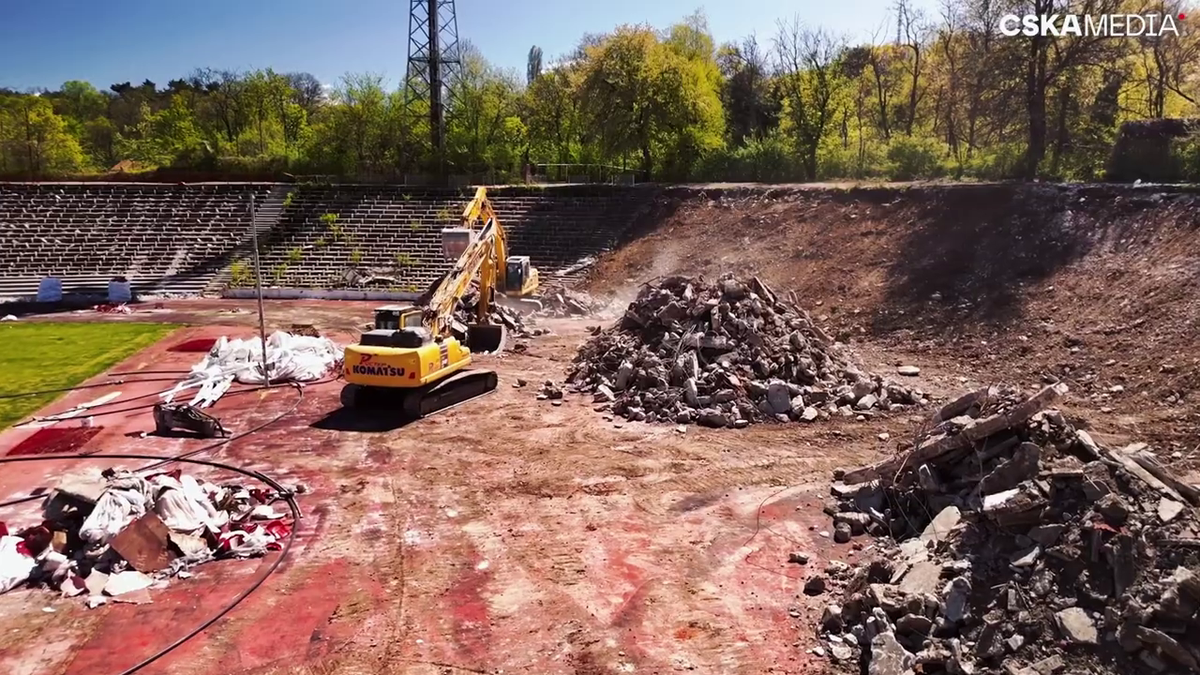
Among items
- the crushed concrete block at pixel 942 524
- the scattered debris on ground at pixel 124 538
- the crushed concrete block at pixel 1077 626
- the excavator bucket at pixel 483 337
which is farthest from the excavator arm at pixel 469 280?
the crushed concrete block at pixel 1077 626

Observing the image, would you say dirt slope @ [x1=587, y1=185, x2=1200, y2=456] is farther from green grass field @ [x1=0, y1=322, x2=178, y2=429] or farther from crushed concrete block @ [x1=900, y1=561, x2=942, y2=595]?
green grass field @ [x1=0, y1=322, x2=178, y2=429]

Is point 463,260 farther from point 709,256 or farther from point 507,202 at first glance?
point 507,202

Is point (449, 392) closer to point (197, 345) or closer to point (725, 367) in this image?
point (725, 367)

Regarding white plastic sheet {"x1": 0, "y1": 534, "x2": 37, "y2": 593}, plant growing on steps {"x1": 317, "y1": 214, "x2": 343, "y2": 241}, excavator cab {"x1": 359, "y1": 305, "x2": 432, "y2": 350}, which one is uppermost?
plant growing on steps {"x1": 317, "y1": 214, "x2": 343, "y2": 241}

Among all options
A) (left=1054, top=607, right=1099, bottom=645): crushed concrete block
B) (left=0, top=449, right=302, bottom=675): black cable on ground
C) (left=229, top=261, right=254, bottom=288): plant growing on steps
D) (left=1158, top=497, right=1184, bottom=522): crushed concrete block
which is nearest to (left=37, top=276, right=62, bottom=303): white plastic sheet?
(left=229, top=261, right=254, bottom=288): plant growing on steps

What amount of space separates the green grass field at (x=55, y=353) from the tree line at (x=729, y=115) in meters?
20.5

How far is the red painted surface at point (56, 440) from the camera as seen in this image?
14414mm

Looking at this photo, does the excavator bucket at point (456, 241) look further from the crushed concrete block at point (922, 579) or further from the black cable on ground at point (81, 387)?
the crushed concrete block at point (922, 579)

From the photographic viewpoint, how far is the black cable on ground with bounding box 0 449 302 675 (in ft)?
27.0

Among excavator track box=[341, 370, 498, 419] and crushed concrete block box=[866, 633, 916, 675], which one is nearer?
crushed concrete block box=[866, 633, 916, 675]

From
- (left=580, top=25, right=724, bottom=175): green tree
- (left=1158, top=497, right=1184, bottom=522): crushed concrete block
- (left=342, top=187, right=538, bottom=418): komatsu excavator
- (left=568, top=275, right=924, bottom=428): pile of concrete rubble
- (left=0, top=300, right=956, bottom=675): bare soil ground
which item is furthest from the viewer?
(left=580, top=25, right=724, bottom=175): green tree

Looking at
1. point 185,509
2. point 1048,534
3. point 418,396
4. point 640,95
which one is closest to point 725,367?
point 418,396

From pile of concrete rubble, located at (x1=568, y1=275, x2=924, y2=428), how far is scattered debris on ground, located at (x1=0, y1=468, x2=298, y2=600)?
7.39 m

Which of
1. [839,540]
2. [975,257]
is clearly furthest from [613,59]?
[839,540]
